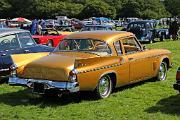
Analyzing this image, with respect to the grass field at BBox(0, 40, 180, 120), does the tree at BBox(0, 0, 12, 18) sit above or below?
above

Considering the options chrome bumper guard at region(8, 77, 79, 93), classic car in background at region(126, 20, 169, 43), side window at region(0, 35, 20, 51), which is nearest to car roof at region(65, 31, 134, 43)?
chrome bumper guard at region(8, 77, 79, 93)

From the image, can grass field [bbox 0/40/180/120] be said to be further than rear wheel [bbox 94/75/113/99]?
No

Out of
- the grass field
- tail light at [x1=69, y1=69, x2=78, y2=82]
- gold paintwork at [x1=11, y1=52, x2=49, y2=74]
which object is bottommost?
the grass field

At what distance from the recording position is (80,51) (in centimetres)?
Answer: 1012

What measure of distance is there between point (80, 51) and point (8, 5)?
7977 cm

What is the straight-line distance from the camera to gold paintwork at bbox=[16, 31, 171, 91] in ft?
29.8

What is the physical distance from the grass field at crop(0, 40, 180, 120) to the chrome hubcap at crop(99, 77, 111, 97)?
0.16 m

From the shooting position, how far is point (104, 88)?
9.77m

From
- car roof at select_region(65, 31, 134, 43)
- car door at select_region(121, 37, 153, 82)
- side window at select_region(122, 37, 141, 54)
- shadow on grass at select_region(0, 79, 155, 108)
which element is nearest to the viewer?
shadow on grass at select_region(0, 79, 155, 108)

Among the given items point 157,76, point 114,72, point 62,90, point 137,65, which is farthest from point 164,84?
point 62,90

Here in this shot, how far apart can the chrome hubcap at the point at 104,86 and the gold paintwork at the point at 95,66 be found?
7.5 inches

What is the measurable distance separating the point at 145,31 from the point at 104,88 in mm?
18370

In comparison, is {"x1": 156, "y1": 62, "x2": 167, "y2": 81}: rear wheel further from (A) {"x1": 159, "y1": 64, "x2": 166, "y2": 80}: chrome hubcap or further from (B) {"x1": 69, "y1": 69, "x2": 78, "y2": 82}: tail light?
(B) {"x1": 69, "y1": 69, "x2": 78, "y2": 82}: tail light

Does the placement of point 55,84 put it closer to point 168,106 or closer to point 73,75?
point 73,75
